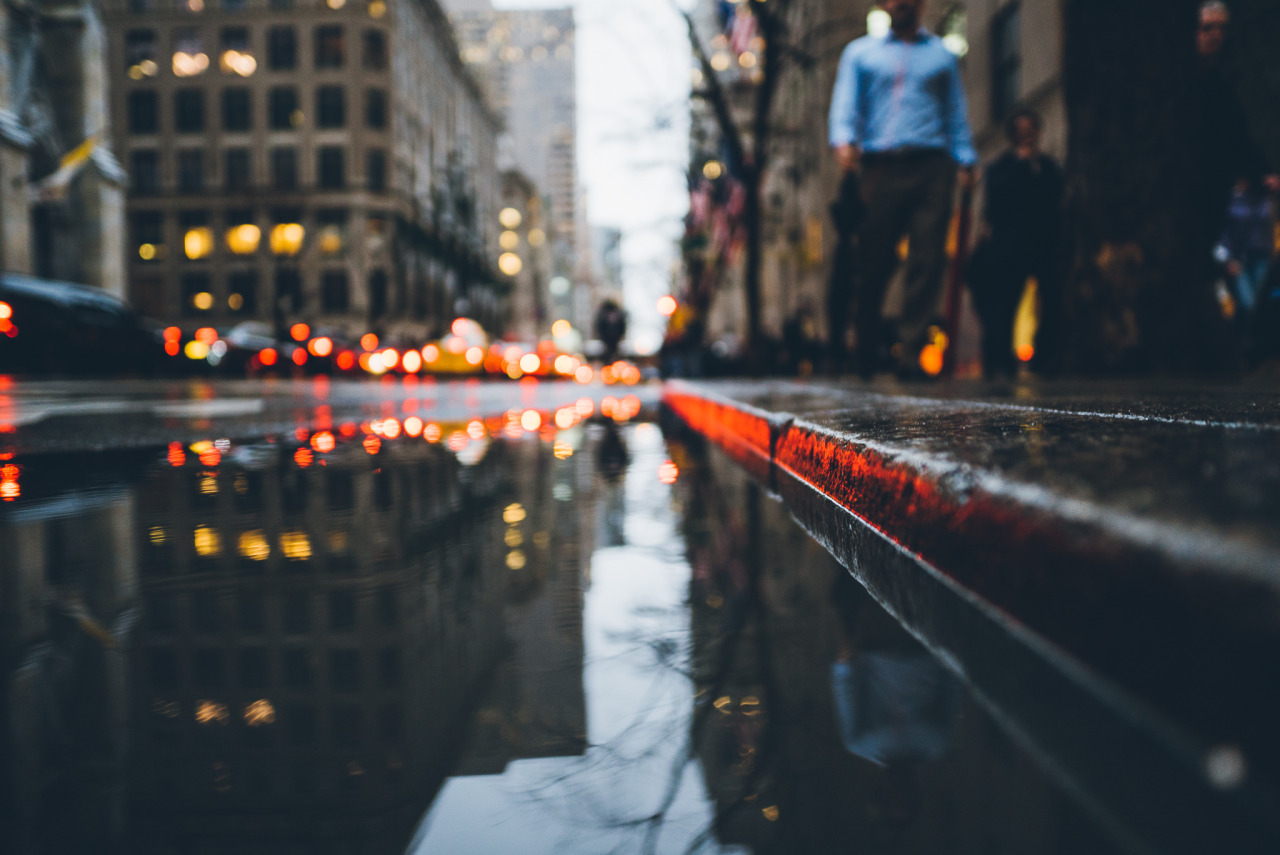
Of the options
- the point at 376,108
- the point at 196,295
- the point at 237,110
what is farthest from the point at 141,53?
the point at 196,295

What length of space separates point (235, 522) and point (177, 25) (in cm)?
6786

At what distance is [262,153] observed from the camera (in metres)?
58.9

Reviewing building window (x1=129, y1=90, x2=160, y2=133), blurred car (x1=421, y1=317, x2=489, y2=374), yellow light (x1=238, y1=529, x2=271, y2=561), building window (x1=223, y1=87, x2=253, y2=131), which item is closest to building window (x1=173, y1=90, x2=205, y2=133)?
building window (x1=129, y1=90, x2=160, y2=133)

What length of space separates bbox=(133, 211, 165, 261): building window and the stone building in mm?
87

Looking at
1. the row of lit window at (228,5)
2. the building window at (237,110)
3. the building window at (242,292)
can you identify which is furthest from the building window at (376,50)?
the building window at (242,292)

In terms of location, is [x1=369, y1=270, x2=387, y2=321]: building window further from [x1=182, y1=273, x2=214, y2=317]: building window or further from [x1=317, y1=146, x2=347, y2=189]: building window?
[x1=182, y1=273, x2=214, y2=317]: building window

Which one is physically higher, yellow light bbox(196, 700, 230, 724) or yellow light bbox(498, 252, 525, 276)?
yellow light bbox(498, 252, 525, 276)

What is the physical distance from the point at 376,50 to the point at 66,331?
157 feet

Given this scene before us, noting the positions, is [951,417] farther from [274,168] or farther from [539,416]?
[274,168]

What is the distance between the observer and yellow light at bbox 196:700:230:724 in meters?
1.16

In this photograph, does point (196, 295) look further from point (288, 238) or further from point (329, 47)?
point (329, 47)

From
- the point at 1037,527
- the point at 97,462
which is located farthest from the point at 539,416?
the point at 1037,527

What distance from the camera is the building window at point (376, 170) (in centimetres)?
5841

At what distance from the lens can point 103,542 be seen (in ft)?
7.41
